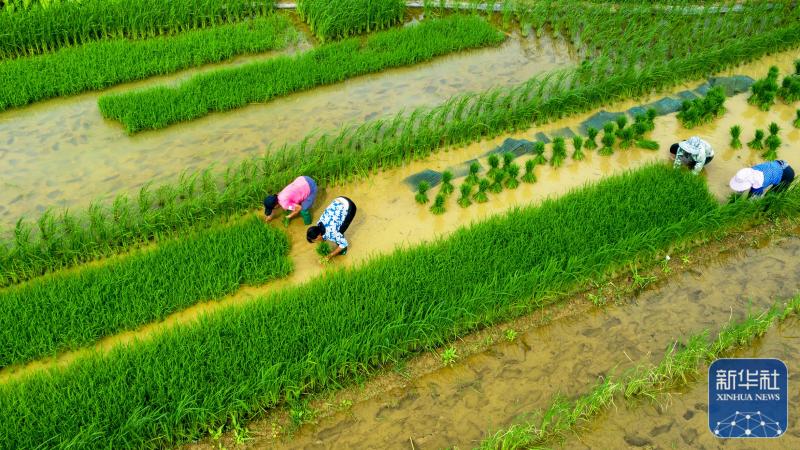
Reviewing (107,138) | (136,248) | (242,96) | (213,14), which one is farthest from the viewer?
(213,14)

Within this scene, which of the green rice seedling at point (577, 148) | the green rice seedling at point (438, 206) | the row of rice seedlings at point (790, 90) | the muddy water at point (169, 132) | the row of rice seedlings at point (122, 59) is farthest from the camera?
the row of rice seedlings at point (790, 90)

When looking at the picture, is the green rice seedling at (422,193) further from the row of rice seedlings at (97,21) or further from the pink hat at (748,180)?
the row of rice seedlings at (97,21)

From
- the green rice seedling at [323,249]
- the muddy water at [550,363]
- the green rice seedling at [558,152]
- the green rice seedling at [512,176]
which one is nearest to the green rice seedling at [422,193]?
the green rice seedling at [512,176]

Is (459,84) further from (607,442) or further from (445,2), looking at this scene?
(607,442)

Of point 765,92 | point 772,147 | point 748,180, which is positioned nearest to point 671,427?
point 748,180

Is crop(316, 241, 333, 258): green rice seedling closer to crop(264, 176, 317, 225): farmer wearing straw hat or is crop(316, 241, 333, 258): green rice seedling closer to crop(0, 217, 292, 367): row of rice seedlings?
crop(0, 217, 292, 367): row of rice seedlings

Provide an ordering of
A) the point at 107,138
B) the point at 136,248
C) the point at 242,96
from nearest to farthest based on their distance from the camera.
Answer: the point at 136,248 < the point at 107,138 < the point at 242,96

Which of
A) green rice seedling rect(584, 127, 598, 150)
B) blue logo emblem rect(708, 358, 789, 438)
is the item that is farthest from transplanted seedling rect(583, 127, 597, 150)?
blue logo emblem rect(708, 358, 789, 438)

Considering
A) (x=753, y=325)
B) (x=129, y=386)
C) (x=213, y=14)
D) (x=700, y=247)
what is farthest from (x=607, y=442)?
(x=213, y=14)
